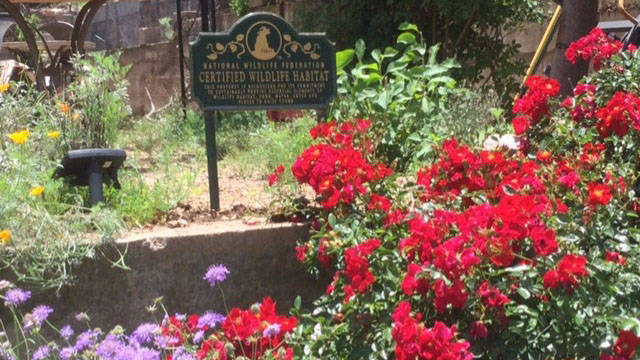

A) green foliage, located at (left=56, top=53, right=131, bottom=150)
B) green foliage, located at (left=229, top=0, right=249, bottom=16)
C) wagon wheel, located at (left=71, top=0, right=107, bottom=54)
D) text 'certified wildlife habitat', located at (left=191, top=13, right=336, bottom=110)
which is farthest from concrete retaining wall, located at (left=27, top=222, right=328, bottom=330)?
green foliage, located at (left=229, top=0, right=249, bottom=16)

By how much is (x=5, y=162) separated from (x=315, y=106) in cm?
137

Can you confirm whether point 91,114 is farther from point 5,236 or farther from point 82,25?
point 82,25

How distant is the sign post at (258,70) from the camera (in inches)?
166

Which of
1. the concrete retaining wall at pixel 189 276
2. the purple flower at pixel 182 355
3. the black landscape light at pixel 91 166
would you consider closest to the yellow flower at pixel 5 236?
the concrete retaining wall at pixel 189 276

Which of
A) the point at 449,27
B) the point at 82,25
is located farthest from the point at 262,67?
the point at 82,25

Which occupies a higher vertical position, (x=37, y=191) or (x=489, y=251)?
(x=489, y=251)

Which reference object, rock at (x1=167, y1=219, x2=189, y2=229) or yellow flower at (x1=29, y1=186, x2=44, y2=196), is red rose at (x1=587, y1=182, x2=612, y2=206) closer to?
rock at (x1=167, y1=219, x2=189, y2=229)

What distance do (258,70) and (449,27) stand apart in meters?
3.26

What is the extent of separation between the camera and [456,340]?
262 centimetres

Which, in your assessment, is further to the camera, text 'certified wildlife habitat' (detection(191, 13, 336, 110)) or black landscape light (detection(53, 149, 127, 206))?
text 'certified wildlife habitat' (detection(191, 13, 336, 110))

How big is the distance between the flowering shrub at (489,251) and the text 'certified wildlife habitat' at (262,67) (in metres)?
0.63

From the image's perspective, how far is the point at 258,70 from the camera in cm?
428

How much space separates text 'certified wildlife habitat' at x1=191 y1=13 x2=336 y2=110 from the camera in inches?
166

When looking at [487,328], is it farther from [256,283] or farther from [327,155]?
[256,283]
